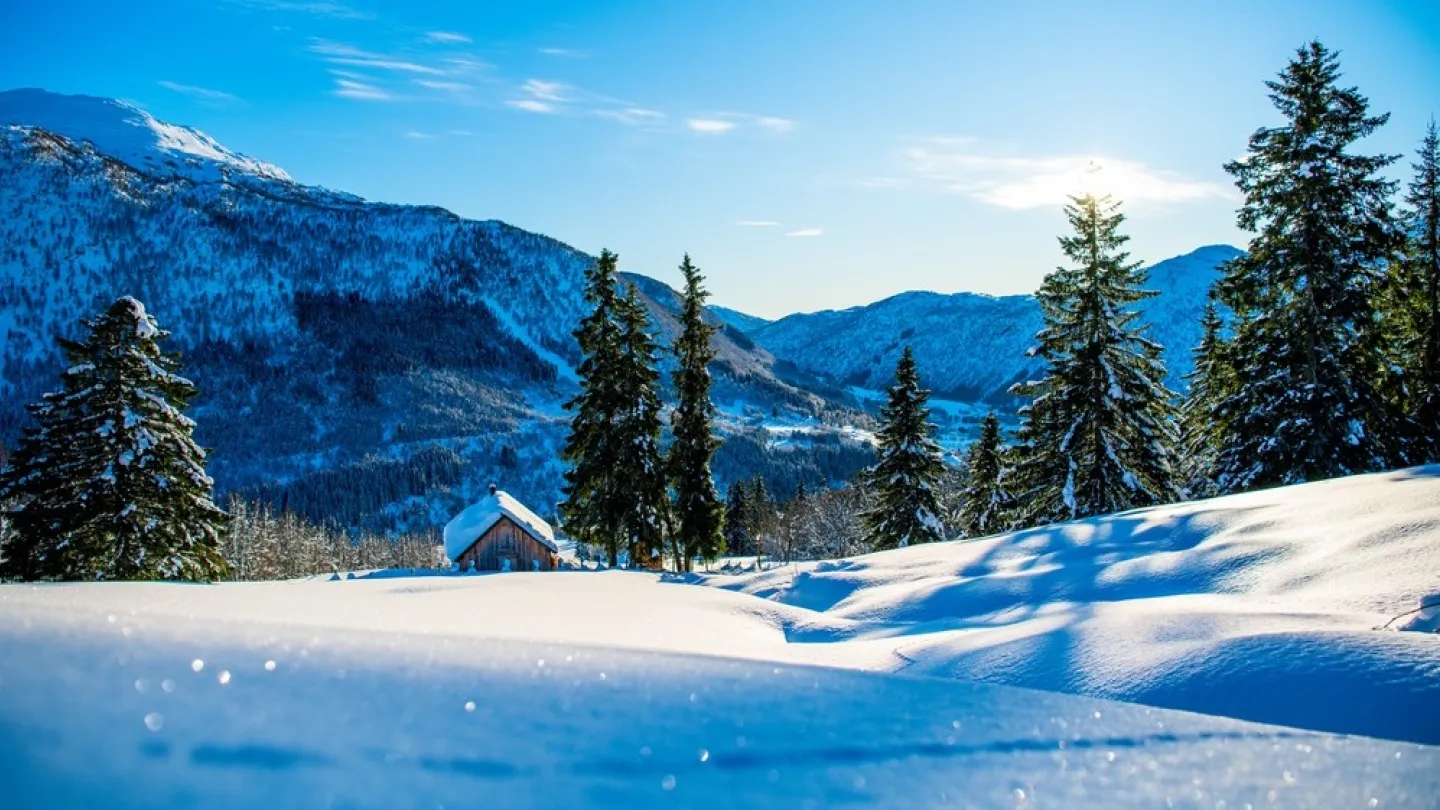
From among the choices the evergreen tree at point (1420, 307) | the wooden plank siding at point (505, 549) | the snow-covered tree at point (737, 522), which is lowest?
the snow-covered tree at point (737, 522)

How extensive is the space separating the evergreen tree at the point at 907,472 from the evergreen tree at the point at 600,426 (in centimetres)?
1130

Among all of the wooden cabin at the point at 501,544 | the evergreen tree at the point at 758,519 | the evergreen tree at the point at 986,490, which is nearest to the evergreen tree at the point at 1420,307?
the evergreen tree at the point at 986,490

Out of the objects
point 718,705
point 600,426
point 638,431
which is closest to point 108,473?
point 600,426

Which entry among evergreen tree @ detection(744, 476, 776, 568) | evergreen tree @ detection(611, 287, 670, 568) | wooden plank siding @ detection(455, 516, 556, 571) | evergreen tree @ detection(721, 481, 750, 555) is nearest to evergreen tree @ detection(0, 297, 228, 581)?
evergreen tree @ detection(611, 287, 670, 568)

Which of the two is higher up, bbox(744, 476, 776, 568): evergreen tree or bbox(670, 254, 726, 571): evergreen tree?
bbox(670, 254, 726, 571): evergreen tree

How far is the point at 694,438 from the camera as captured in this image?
2939cm

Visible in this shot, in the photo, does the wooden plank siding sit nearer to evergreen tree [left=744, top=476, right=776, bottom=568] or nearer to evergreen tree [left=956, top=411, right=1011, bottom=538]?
evergreen tree [left=956, top=411, right=1011, bottom=538]

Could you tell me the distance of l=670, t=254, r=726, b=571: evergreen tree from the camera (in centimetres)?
→ 2886

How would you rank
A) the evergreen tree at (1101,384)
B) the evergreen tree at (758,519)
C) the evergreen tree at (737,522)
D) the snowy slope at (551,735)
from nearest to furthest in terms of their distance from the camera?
1. the snowy slope at (551,735)
2. the evergreen tree at (1101,384)
3. the evergreen tree at (758,519)
4. the evergreen tree at (737,522)

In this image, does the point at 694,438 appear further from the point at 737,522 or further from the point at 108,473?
the point at 737,522

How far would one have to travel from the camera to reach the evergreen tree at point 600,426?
27.8m

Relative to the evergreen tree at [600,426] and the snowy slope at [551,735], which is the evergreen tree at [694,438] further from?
the snowy slope at [551,735]

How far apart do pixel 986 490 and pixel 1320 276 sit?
57.0 ft

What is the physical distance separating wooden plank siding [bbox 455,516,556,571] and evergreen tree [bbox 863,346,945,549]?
16.3m
